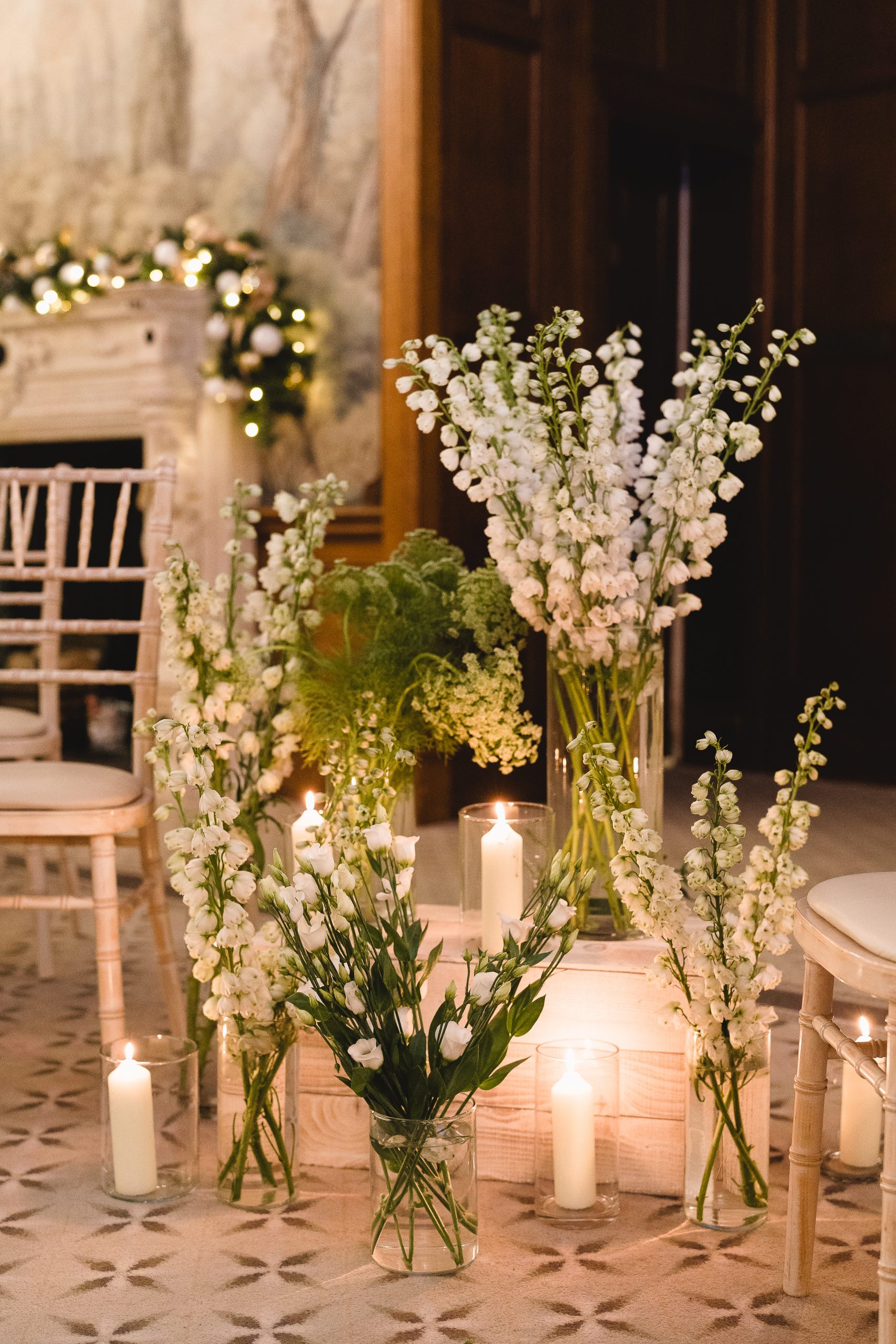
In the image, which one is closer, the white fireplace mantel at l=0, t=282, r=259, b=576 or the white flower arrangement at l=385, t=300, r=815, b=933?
the white flower arrangement at l=385, t=300, r=815, b=933

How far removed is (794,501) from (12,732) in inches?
132

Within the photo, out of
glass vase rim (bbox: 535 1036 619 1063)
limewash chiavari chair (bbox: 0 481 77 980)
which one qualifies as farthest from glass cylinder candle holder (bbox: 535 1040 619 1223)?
limewash chiavari chair (bbox: 0 481 77 980)

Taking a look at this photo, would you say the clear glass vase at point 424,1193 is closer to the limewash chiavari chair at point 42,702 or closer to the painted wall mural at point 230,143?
the limewash chiavari chair at point 42,702

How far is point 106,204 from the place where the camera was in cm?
543

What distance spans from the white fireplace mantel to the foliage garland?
0.06 m

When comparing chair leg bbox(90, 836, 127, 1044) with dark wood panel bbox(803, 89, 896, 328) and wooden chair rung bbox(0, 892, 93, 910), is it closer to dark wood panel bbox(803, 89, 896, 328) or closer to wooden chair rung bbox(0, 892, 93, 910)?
wooden chair rung bbox(0, 892, 93, 910)

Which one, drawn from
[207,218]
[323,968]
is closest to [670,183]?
[207,218]

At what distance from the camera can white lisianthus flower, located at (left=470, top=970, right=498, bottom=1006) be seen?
1.74m

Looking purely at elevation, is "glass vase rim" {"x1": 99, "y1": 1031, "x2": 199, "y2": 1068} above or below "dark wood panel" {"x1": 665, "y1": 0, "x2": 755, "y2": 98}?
below

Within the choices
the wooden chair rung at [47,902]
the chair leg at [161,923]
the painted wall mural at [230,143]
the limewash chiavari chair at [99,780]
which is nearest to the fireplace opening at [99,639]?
the painted wall mural at [230,143]

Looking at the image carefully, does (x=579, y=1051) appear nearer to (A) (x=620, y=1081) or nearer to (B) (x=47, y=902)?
(A) (x=620, y=1081)

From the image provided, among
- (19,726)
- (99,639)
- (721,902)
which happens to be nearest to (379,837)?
(721,902)

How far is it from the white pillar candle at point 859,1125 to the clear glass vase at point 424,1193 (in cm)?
59

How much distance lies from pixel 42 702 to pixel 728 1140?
1607mm
